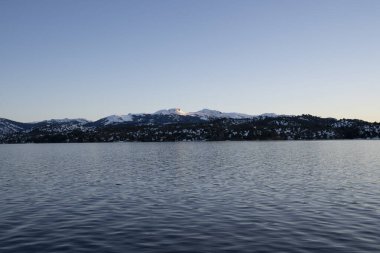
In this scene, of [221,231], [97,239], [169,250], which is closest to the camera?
[169,250]

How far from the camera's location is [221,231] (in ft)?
101

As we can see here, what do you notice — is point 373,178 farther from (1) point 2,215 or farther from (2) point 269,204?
(1) point 2,215

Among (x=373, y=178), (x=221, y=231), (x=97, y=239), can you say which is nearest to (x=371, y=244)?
(x=221, y=231)

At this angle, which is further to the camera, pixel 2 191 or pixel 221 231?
pixel 2 191

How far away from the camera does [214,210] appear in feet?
130

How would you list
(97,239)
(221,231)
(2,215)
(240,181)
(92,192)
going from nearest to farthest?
1. (97,239)
2. (221,231)
3. (2,215)
4. (92,192)
5. (240,181)

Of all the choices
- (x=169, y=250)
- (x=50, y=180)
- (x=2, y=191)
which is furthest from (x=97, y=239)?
(x=50, y=180)

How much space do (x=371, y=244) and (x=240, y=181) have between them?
122ft

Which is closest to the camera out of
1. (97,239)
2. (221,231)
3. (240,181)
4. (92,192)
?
(97,239)

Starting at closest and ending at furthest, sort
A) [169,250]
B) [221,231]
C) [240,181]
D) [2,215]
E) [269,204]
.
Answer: [169,250]
[221,231]
[2,215]
[269,204]
[240,181]

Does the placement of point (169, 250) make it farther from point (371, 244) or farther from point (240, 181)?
point (240, 181)

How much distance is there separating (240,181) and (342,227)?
1269 inches

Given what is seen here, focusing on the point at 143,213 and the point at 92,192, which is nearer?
the point at 143,213

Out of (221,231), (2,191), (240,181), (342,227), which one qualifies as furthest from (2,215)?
(240,181)
